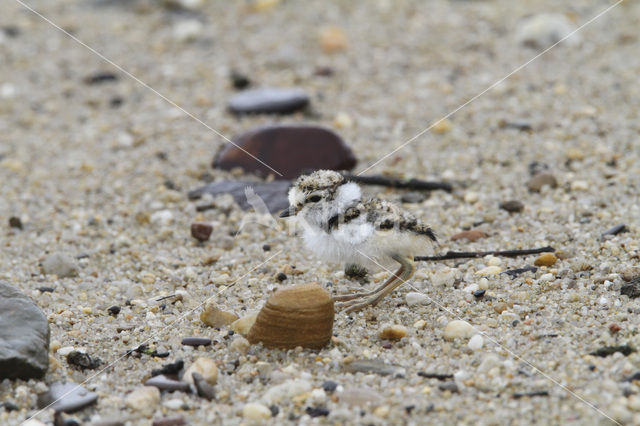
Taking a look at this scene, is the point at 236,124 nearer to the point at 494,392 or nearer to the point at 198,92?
the point at 198,92

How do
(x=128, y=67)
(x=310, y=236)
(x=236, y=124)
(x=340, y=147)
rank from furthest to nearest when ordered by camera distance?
1. (x=128, y=67)
2. (x=236, y=124)
3. (x=340, y=147)
4. (x=310, y=236)

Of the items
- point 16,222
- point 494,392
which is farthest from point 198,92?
point 494,392

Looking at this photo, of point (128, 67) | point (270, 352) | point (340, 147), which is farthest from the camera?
point (128, 67)

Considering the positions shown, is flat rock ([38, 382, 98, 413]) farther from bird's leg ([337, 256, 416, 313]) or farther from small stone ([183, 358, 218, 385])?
bird's leg ([337, 256, 416, 313])

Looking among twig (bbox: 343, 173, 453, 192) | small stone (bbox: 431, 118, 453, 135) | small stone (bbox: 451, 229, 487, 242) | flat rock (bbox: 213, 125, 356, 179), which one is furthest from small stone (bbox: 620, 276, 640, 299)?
small stone (bbox: 431, 118, 453, 135)

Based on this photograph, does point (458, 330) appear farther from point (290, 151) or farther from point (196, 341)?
point (290, 151)

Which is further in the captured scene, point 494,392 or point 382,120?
point 382,120

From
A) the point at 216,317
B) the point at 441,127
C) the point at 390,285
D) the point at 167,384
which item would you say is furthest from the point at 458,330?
the point at 441,127
